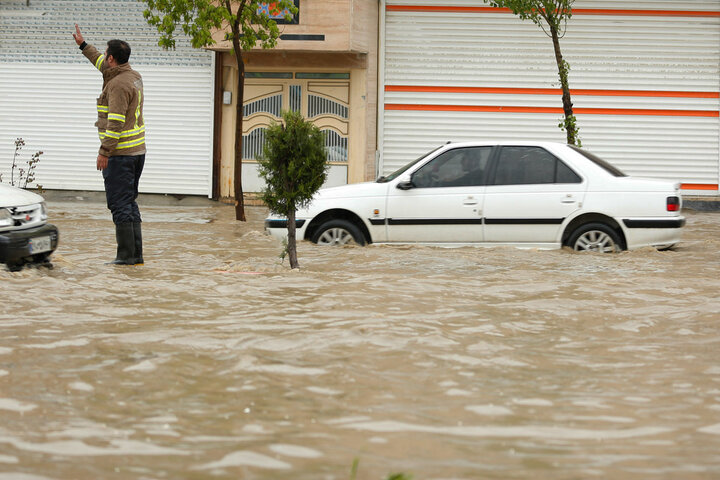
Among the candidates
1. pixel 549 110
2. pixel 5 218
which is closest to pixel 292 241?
pixel 5 218

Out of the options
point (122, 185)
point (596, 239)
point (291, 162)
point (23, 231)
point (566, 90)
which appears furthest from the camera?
point (566, 90)

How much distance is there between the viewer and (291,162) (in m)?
9.44

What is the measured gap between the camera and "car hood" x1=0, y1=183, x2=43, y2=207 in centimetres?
866

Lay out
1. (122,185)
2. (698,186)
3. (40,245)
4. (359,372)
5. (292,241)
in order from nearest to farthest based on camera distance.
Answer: (359,372) → (40,245) → (292,241) → (122,185) → (698,186)

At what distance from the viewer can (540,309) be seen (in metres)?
7.67

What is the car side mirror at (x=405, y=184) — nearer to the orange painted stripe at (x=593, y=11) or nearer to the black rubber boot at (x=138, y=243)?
the black rubber boot at (x=138, y=243)

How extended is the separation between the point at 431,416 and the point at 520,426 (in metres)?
0.40

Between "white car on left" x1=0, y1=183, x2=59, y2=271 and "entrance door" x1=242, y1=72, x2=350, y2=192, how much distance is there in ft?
35.2

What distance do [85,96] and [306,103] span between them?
4229mm

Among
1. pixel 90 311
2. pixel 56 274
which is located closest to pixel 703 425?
pixel 90 311

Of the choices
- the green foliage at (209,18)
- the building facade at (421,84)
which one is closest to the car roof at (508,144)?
the green foliage at (209,18)

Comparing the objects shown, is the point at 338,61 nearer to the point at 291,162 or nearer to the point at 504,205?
the point at 504,205

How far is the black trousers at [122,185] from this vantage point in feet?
32.3

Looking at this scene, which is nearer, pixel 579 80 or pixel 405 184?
pixel 405 184
